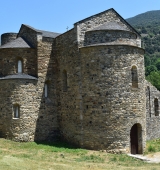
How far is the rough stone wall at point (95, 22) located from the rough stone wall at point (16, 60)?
13.1 ft

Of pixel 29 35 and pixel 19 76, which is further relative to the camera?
pixel 29 35

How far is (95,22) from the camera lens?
56.3 ft

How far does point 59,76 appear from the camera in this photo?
1884 centimetres

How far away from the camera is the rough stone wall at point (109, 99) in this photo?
1567 cm

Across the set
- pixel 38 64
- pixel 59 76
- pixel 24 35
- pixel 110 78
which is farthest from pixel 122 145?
pixel 24 35

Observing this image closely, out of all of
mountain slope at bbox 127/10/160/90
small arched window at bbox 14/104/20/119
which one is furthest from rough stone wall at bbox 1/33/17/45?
mountain slope at bbox 127/10/160/90

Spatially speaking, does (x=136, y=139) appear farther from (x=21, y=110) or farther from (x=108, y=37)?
(x=21, y=110)

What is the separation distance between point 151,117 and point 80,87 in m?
8.84

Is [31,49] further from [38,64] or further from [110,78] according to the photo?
[110,78]

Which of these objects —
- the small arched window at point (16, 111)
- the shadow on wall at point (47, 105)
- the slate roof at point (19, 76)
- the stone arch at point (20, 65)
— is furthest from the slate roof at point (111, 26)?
the small arched window at point (16, 111)

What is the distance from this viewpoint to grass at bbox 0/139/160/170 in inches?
464

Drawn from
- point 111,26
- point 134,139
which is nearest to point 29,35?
point 111,26

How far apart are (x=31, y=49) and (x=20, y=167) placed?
9.74 metres

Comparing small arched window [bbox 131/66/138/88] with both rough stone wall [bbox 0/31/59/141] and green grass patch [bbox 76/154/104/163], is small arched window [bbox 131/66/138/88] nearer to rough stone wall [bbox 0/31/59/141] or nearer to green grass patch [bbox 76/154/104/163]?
green grass patch [bbox 76/154/104/163]
